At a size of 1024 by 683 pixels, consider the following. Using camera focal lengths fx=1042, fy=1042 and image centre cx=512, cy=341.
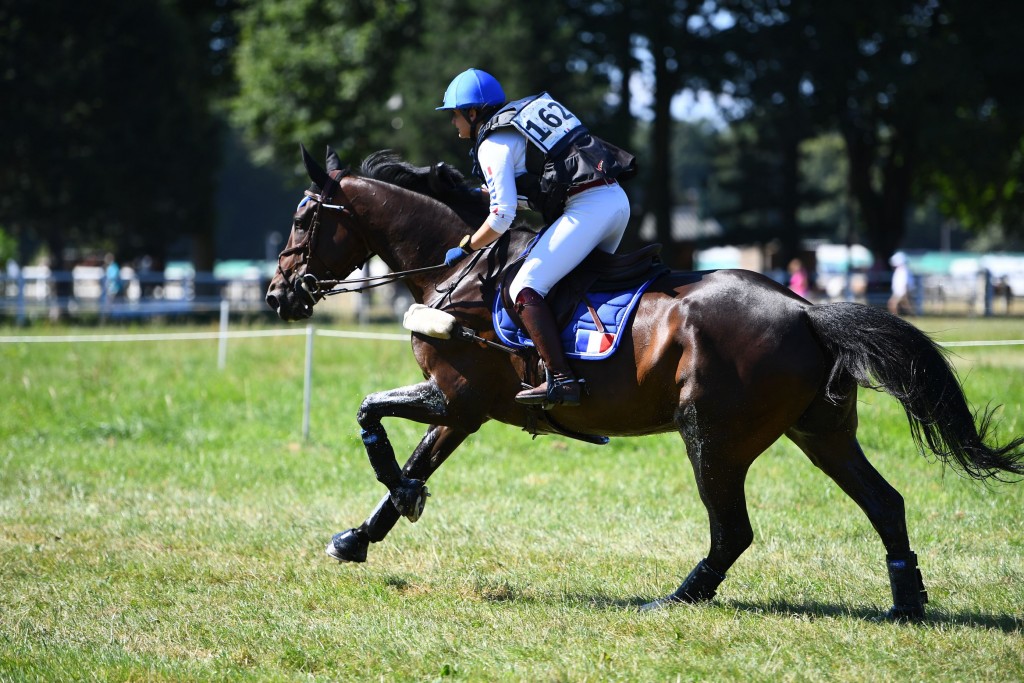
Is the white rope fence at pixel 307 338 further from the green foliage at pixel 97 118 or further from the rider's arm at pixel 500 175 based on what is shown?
the green foliage at pixel 97 118

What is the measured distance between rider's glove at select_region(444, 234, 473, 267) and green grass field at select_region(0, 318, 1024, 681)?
201 cm

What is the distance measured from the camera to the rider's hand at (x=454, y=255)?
6223 millimetres

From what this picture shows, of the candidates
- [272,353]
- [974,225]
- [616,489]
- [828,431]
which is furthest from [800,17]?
A: [828,431]

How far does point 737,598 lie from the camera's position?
6195mm

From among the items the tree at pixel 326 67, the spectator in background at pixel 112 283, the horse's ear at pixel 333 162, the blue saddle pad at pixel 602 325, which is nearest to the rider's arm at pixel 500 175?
the blue saddle pad at pixel 602 325

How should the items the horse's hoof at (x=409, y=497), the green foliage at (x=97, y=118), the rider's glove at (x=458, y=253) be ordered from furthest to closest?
the green foliage at (x=97, y=118)
the horse's hoof at (x=409, y=497)
the rider's glove at (x=458, y=253)

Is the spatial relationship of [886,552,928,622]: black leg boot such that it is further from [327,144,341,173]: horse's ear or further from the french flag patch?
[327,144,341,173]: horse's ear

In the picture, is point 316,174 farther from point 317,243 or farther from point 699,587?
point 699,587

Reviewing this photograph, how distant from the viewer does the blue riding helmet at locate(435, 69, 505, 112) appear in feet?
20.0

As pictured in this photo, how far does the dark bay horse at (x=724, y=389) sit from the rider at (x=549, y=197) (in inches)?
8.7

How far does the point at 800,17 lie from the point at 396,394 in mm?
30856

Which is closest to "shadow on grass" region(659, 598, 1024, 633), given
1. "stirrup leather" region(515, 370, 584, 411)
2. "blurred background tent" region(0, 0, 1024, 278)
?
"stirrup leather" region(515, 370, 584, 411)

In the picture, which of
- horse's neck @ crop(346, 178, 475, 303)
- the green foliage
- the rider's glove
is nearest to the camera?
the rider's glove

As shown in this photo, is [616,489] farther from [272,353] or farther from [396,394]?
[272,353]
